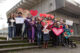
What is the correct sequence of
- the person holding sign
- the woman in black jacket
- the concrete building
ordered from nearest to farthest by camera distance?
1. the woman in black jacket
2. the person holding sign
3. the concrete building

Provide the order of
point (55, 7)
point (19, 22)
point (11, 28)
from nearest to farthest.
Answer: point (11, 28)
point (19, 22)
point (55, 7)

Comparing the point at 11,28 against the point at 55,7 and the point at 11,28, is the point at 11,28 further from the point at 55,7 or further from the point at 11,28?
the point at 55,7

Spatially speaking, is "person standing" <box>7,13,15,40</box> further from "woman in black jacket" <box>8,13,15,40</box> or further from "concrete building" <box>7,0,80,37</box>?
"concrete building" <box>7,0,80,37</box>

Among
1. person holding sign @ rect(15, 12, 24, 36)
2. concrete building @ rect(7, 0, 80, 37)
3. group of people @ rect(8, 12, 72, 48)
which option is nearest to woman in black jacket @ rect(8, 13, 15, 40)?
group of people @ rect(8, 12, 72, 48)

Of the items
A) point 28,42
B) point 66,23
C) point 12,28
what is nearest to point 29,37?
point 28,42

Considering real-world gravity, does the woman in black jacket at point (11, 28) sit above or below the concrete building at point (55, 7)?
below

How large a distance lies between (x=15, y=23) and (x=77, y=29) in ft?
44.7

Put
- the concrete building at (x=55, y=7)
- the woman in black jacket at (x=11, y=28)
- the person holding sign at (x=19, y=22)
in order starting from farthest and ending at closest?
the concrete building at (x=55, y=7) < the person holding sign at (x=19, y=22) < the woman in black jacket at (x=11, y=28)

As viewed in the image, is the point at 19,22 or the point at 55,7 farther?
the point at 55,7

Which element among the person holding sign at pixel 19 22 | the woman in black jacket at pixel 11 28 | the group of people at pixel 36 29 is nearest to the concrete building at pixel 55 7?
the group of people at pixel 36 29

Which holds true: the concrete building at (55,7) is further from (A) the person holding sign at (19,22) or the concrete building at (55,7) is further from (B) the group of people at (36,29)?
(A) the person holding sign at (19,22)

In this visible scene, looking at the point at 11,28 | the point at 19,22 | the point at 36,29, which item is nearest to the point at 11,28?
the point at 11,28

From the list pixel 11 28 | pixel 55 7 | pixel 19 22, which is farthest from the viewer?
pixel 55 7

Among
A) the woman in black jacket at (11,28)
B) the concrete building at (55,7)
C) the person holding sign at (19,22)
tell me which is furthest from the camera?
the concrete building at (55,7)
